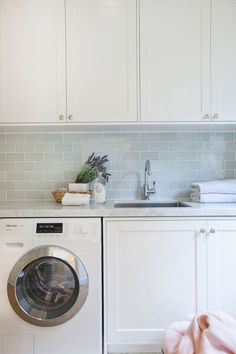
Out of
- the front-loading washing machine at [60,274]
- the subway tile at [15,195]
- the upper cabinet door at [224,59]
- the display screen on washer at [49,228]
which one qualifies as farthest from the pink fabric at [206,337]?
the subway tile at [15,195]

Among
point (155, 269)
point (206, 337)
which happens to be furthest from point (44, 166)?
point (206, 337)

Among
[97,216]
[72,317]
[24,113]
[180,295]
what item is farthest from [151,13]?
[72,317]

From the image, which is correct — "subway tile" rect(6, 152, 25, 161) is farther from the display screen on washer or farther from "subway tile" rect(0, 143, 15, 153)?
the display screen on washer

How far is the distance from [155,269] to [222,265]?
16.3 inches

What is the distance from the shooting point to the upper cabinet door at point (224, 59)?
2057 mm

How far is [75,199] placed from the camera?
2021 millimetres

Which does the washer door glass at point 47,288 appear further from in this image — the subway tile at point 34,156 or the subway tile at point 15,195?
the subway tile at point 34,156

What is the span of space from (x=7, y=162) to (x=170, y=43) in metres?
1.57

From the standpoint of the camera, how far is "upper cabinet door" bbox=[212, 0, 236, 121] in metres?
2.06

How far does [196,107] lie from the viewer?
207cm

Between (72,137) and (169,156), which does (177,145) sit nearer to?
(169,156)

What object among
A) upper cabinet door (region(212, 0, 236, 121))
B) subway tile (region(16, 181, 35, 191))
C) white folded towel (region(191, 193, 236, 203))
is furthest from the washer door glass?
upper cabinet door (region(212, 0, 236, 121))

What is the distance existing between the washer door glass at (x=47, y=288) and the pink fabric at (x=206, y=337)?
2.31 ft

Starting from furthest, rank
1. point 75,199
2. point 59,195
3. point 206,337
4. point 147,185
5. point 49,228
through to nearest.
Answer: point 147,185
point 59,195
point 75,199
point 49,228
point 206,337
